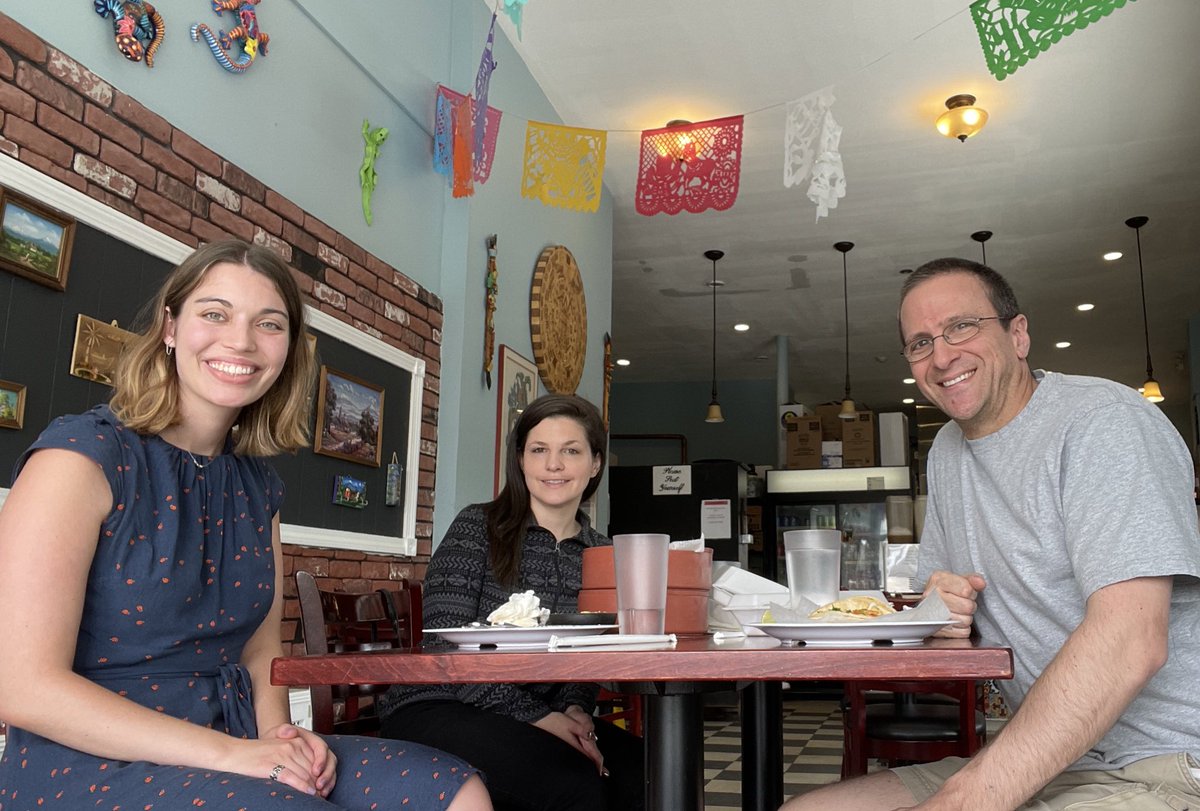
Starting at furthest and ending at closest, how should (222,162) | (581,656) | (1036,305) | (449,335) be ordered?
(1036,305) → (449,335) → (222,162) → (581,656)

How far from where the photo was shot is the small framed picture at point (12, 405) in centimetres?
228

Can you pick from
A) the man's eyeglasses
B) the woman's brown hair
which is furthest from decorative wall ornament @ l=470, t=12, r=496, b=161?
the man's eyeglasses

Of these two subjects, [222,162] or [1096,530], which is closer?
[1096,530]

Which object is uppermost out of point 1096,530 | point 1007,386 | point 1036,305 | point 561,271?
point 1036,305

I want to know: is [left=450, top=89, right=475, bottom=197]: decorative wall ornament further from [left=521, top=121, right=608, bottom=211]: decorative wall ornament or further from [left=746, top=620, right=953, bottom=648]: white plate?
[left=746, top=620, right=953, bottom=648]: white plate

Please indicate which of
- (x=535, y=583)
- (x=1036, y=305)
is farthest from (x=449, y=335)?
(x=1036, y=305)

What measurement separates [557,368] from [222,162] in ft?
10.0

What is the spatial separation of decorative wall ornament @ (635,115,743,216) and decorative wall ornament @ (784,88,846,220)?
285 mm

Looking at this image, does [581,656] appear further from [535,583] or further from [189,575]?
[535,583]

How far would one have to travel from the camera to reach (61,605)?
1186mm

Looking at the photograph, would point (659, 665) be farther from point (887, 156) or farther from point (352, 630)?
→ point (887, 156)

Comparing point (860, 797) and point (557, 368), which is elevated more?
point (557, 368)

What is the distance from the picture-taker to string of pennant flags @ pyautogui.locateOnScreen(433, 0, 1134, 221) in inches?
175

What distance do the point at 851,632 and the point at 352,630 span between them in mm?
1231
